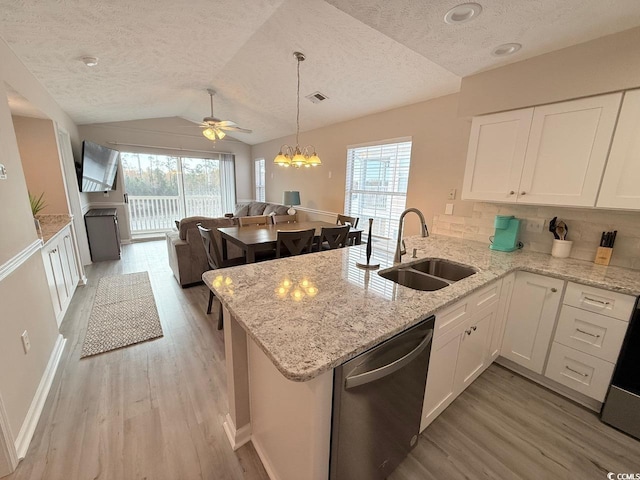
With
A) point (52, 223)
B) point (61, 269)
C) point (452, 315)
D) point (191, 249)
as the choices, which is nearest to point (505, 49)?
point (452, 315)

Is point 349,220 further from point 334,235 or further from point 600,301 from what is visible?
point 600,301

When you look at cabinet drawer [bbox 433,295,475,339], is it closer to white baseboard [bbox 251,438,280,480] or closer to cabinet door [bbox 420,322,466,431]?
cabinet door [bbox 420,322,466,431]

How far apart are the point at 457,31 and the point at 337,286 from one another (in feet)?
5.38

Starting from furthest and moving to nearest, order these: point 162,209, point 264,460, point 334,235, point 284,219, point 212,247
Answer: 1. point 162,209
2. point 284,219
3. point 334,235
4. point 212,247
5. point 264,460

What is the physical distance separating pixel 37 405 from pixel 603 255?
392 centimetres

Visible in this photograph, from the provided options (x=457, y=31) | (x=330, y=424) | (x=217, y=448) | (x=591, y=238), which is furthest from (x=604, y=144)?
(x=217, y=448)

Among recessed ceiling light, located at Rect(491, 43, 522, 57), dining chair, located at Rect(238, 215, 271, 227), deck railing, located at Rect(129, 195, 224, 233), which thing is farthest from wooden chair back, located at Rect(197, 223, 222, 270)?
deck railing, located at Rect(129, 195, 224, 233)

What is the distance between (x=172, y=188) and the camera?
6492 millimetres

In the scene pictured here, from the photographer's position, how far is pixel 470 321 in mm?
1535

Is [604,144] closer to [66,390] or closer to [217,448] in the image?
[217,448]

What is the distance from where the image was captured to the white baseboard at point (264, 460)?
4.16 ft

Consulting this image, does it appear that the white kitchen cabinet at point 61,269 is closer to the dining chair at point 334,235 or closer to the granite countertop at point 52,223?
the granite countertop at point 52,223

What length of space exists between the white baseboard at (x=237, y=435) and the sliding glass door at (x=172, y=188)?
6.10 metres

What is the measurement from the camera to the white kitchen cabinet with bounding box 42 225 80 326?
2393 millimetres
